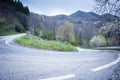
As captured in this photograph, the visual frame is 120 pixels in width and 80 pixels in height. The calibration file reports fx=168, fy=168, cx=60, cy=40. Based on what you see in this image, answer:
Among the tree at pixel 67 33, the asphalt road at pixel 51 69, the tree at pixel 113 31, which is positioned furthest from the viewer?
the tree at pixel 67 33

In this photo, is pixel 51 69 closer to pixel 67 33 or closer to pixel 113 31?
pixel 113 31

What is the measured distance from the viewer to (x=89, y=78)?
553 cm

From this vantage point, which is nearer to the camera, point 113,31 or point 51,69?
point 113,31

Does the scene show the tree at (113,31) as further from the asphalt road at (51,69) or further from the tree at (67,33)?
the tree at (67,33)

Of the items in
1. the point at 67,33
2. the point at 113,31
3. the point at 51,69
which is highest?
the point at 67,33

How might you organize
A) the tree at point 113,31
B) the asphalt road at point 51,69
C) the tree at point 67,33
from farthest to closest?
the tree at point 67,33
the tree at point 113,31
the asphalt road at point 51,69

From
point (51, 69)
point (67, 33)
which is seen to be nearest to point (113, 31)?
point (51, 69)

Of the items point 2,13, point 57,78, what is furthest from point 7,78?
point 2,13

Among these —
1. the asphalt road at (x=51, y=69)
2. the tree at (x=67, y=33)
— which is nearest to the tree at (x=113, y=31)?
the asphalt road at (x=51, y=69)

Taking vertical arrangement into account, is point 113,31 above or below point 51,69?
above

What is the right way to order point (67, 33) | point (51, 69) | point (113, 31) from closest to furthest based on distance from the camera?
1. point (113, 31)
2. point (51, 69)
3. point (67, 33)

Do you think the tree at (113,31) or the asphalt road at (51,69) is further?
the tree at (113,31)

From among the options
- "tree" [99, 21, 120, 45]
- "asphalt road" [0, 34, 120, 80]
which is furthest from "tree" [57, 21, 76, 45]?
"tree" [99, 21, 120, 45]

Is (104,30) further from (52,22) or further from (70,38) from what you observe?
(52,22)
